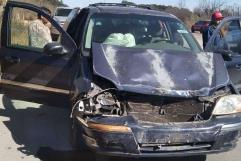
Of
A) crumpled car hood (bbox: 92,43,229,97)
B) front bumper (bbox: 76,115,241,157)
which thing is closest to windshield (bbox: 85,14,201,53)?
crumpled car hood (bbox: 92,43,229,97)

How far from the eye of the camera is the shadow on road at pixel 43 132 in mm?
6043

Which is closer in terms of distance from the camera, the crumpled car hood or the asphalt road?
the crumpled car hood

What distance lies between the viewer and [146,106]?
539 centimetres

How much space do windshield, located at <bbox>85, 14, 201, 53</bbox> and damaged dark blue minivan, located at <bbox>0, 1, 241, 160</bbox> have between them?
0.04ft

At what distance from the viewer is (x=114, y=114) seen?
202 inches

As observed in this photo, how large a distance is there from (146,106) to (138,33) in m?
1.70

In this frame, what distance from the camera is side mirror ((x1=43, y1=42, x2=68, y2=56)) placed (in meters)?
6.41

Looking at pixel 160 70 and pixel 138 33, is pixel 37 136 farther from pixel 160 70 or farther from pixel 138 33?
pixel 160 70

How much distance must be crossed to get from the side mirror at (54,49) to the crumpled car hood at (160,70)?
2.47ft

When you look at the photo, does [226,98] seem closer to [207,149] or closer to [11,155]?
[207,149]

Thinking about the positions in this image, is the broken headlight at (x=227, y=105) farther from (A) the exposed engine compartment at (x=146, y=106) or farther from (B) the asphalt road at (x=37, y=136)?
A: (B) the asphalt road at (x=37, y=136)

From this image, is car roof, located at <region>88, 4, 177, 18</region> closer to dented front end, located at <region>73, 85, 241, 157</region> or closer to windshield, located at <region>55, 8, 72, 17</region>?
dented front end, located at <region>73, 85, 241, 157</region>

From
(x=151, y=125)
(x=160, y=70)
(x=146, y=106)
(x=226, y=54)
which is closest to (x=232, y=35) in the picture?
(x=226, y=54)

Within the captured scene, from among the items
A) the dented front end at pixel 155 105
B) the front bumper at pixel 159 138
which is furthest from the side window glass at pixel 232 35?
the front bumper at pixel 159 138
